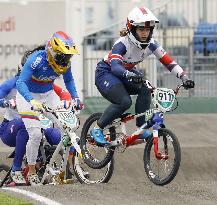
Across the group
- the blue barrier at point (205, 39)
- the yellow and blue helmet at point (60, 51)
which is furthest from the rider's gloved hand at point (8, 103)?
the blue barrier at point (205, 39)

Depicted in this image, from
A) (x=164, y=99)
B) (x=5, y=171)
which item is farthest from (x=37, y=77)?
(x=5, y=171)

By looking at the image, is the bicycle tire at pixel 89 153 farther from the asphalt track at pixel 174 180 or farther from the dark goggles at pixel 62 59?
the dark goggles at pixel 62 59

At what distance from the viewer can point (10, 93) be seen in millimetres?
13797

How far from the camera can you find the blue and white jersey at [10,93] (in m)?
13.7

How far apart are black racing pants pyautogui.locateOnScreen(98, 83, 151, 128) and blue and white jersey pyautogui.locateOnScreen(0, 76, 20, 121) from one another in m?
1.32

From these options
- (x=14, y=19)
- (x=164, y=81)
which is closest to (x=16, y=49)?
(x=14, y=19)

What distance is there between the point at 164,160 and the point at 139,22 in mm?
1638

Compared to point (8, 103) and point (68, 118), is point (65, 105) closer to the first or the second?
point (68, 118)

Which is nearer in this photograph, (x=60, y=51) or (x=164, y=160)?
(x=164, y=160)

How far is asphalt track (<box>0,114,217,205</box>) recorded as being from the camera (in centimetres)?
1079

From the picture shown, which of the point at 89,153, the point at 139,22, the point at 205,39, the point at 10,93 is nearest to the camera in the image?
the point at 139,22

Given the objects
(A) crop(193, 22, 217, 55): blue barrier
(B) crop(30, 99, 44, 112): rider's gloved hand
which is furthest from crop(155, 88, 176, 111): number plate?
(A) crop(193, 22, 217, 55): blue barrier

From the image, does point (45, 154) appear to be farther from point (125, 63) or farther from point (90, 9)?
point (90, 9)

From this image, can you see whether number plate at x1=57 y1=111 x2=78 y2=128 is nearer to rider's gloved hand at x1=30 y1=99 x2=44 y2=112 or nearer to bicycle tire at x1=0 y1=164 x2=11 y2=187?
rider's gloved hand at x1=30 y1=99 x2=44 y2=112
